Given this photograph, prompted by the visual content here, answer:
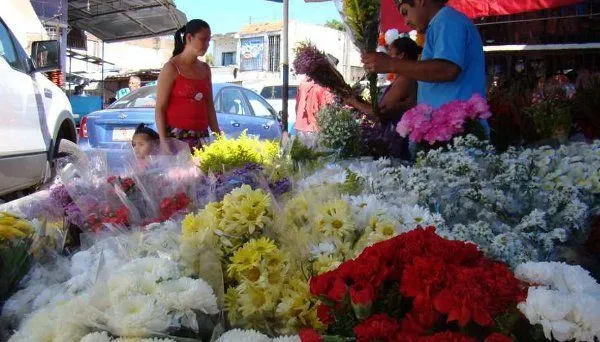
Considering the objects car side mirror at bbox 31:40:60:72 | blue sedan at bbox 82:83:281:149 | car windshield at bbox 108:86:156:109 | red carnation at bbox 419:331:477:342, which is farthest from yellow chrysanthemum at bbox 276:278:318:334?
car windshield at bbox 108:86:156:109

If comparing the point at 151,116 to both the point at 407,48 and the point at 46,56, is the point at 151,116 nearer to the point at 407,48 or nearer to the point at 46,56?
the point at 46,56

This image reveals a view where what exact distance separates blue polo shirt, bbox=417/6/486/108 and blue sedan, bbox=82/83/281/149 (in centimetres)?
352

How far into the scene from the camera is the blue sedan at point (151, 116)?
23.8 feet

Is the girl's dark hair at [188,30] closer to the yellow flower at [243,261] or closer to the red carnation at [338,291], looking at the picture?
the yellow flower at [243,261]

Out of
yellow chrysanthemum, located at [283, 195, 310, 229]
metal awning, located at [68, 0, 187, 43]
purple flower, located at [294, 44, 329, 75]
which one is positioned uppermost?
metal awning, located at [68, 0, 187, 43]

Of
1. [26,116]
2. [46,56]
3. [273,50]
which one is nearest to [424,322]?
[26,116]

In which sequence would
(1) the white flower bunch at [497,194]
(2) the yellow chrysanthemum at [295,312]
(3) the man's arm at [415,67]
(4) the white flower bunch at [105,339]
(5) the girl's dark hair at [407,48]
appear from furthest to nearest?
(5) the girl's dark hair at [407,48] < (3) the man's arm at [415,67] < (1) the white flower bunch at [497,194] < (2) the yellow chrysanthemum at [295,312] < (4) the white flower bunch at [105,339]

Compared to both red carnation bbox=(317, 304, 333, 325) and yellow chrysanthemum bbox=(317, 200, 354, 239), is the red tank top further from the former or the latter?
red carnation bbox=(317, 304, 333, 325)

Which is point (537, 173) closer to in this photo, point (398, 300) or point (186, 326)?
point (398, 300)

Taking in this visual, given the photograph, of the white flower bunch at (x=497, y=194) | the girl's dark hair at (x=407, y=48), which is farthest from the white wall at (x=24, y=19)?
the white flower bunch at (x=497, y=194)

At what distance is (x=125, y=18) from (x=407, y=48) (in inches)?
430

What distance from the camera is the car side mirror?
554 centimetres

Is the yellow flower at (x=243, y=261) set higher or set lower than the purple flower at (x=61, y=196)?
lower

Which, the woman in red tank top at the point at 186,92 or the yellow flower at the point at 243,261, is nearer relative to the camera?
the yellow flower at the point at 243,261
